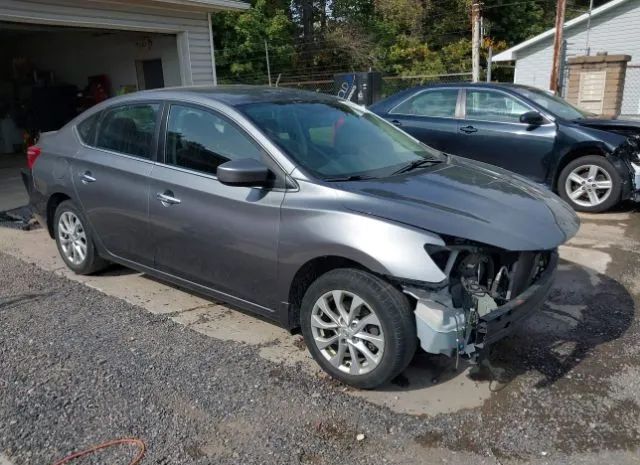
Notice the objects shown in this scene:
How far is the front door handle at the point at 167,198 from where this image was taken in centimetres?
374

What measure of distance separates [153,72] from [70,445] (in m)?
11.2

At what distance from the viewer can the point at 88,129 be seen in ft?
15.3

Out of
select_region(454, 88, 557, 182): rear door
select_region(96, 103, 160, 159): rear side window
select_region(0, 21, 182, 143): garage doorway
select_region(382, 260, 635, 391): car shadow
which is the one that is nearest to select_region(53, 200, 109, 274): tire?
select_region(96, 103, 160, 159): rear side window

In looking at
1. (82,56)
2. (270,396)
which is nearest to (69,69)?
(82,56)

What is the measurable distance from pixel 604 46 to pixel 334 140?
19.6m

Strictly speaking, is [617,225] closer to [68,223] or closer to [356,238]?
[356,238]

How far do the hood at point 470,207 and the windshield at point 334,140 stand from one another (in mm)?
232

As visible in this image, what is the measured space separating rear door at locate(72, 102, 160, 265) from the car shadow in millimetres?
2215

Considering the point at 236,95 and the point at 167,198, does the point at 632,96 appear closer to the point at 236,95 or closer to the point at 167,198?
the point at 236,95

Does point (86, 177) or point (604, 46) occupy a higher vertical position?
point (604, 46)

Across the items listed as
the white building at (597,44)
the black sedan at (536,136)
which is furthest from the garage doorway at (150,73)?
the white building at (597,44)

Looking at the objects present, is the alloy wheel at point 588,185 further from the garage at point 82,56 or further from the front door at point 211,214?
the garage at point 82,56

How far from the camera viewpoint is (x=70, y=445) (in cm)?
266

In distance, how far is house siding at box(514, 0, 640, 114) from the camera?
58.5ft
